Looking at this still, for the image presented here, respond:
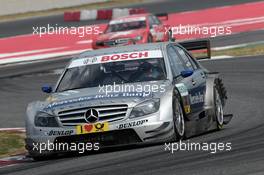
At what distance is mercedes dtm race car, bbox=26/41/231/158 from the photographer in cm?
1007

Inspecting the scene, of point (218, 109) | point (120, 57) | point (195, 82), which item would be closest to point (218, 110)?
point (218, 109)

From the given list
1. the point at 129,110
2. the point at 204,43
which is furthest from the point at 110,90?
the point at 204,43

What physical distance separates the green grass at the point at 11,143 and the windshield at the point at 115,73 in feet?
4.28

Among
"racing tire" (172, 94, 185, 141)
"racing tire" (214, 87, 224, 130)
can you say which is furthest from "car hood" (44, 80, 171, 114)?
"racing tire" (214, 87, 224, 130)

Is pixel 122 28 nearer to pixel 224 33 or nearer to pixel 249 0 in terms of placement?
pixel 224 33

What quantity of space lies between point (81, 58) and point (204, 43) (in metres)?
3.98

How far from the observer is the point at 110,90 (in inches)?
415

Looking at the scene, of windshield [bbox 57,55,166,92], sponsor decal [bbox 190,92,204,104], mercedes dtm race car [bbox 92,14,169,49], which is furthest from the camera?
mercedes dtm race car [bbox 92,14,169,49]

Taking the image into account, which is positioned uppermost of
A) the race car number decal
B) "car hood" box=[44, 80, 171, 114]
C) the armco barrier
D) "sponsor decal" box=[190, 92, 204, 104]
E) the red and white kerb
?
the red and white kerb

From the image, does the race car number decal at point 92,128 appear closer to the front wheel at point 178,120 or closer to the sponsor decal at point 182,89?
the front wheel at point 178,120

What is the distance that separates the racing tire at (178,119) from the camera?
10281 millimetres

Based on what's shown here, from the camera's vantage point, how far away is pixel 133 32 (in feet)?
91.6

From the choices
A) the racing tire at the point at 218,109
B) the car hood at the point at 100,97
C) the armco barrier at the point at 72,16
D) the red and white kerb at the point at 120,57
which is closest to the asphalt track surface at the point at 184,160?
the racing tire at the point at 218,109

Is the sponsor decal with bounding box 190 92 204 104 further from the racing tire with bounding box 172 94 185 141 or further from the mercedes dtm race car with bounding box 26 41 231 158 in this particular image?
the racing tire with bounding box 172 94 185 141
